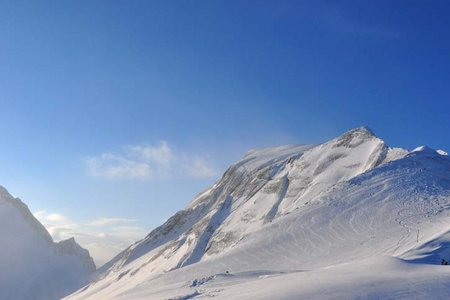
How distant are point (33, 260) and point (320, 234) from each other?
129048mm

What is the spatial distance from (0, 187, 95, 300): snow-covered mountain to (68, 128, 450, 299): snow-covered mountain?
4914 centimetres

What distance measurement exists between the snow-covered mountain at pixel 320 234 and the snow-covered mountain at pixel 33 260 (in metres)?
49.1

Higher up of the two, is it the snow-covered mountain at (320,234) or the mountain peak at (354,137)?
the mountain peak at (354,137)

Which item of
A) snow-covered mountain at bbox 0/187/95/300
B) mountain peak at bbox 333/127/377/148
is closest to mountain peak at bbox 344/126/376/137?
mountain peak at bbox 333/127/377/148

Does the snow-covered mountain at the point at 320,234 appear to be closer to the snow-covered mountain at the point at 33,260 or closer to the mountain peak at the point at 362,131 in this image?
the mountain peak at the point at 362,131

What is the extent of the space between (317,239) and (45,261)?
130477 mm

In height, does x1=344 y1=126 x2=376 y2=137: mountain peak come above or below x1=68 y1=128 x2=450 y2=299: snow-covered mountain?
above

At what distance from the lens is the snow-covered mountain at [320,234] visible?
2370cm

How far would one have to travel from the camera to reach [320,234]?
217ft

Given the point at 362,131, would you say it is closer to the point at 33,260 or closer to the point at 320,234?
the point at 320,234

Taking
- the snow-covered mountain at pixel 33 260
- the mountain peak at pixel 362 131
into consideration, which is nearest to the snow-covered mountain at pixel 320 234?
the mountain peak at pixel 362 131

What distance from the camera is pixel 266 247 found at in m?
66.6

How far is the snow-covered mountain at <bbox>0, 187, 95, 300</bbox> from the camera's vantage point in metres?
153

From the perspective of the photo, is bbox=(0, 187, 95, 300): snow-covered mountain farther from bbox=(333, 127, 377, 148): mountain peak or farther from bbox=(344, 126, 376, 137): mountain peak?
bbox=(344, 126, 376, 137): mountain peak
